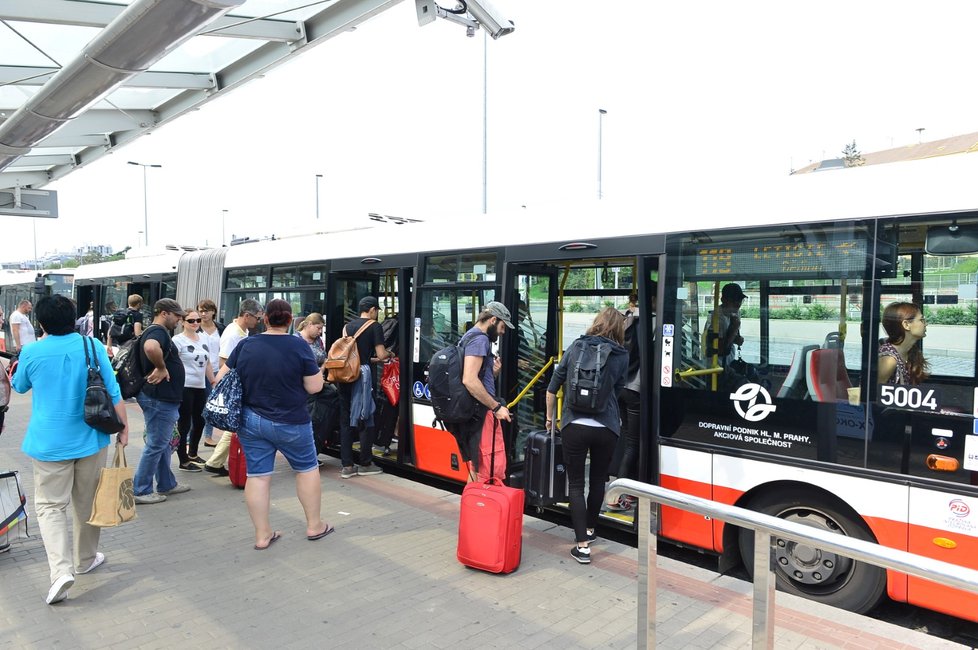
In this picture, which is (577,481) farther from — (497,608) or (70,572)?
(70,572)

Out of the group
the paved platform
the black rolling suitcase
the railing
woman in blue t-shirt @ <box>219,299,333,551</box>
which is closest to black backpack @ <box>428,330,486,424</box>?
the black rolling suitcase

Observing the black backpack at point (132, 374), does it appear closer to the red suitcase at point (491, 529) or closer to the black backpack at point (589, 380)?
the red suitcase at point (491, 529)

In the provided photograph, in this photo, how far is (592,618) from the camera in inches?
A: 163

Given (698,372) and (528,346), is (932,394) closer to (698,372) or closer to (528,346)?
(698,372)

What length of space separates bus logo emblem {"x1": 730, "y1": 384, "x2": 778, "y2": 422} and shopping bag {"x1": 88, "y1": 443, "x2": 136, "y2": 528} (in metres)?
4.22

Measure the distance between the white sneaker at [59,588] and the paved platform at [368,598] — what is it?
63 mm

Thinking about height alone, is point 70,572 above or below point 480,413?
below

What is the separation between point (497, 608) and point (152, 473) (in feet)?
12.9

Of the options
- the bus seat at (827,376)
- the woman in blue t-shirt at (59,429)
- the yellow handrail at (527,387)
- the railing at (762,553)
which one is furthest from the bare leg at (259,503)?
the bus seat at (827,376)

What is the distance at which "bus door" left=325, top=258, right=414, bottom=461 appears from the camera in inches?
298

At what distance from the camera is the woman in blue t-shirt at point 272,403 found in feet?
16.6

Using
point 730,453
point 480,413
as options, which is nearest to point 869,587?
point 730,453

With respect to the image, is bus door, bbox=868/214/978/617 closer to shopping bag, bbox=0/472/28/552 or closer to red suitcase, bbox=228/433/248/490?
red suitcase, bbox=228/433/248/490

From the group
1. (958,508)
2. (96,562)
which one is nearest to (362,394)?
(96,562)
